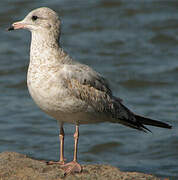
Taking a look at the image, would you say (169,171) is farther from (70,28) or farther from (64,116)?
(70,28)

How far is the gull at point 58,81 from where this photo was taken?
604 cm

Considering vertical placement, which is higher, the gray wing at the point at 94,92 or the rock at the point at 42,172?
the gray wing at the point at 94,92

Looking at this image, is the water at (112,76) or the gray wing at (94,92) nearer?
the gray wing at (94,92)

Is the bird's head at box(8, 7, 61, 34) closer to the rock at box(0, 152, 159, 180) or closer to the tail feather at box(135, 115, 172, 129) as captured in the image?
the rock at box(0, 152, 159, 180)

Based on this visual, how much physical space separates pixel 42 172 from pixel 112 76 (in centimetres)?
607

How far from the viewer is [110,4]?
14.8 meters

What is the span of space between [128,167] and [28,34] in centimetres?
621

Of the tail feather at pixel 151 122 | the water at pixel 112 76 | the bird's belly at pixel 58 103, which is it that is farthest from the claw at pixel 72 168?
the water at pixel 112 76

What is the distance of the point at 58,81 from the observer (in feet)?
19.9

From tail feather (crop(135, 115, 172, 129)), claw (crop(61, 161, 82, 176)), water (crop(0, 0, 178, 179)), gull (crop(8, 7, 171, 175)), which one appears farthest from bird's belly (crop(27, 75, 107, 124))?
water (crop(0, 0, 178, 179))

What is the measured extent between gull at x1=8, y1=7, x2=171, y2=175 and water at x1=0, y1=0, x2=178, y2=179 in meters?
1.90

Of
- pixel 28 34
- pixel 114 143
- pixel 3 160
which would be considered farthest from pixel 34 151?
pixel 28 34

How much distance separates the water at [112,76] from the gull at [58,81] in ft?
6.23

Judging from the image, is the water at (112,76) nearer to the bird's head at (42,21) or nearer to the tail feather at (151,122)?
the tail feather at (151,122)
